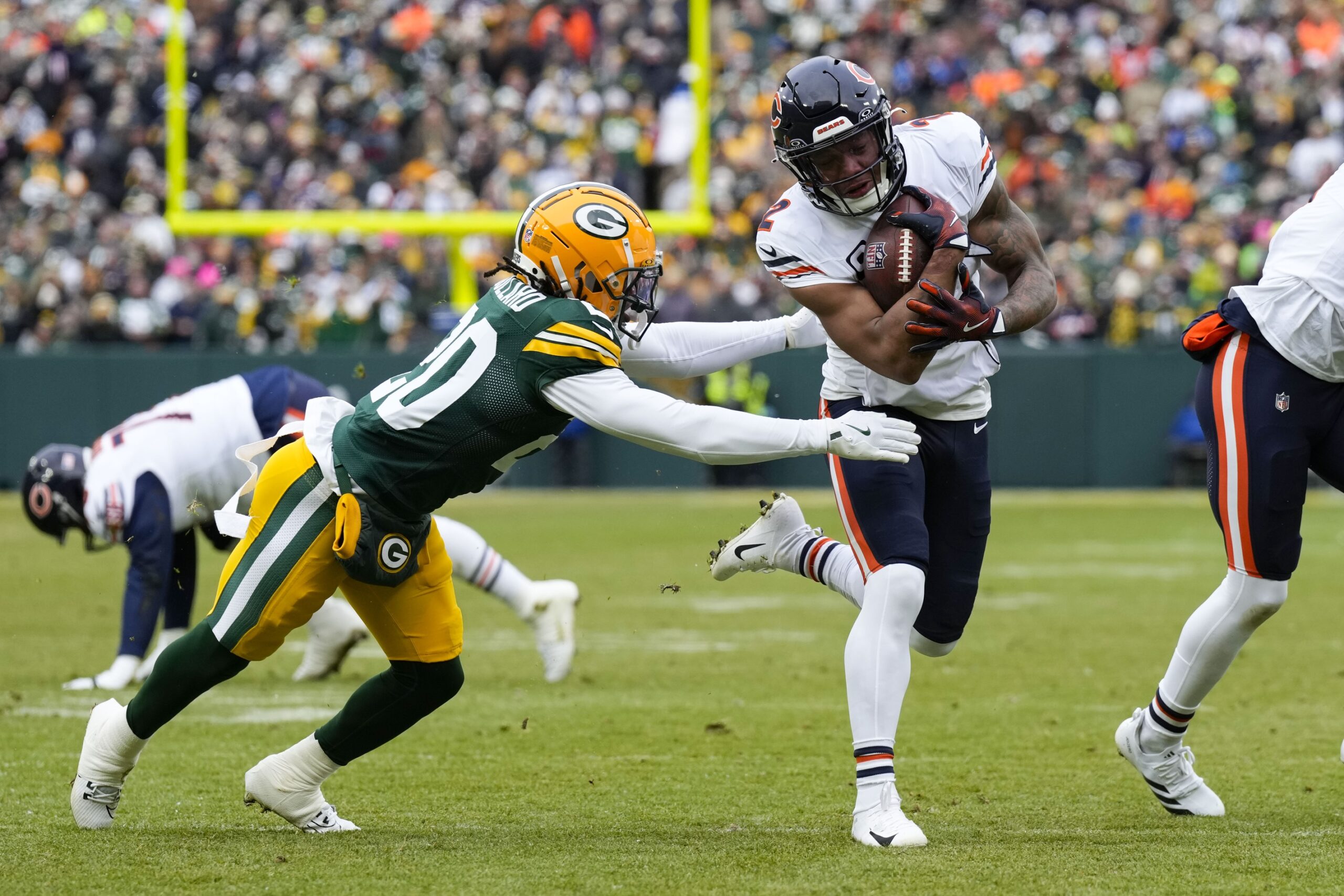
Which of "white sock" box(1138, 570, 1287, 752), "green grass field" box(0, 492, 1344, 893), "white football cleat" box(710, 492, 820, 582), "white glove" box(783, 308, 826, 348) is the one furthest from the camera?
"white football cleat" box(710, 492, 820, 582)

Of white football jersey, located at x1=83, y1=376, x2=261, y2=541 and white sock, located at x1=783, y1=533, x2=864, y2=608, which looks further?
white football jersey, located at x1=83, y1=376, x2=261, y2=541

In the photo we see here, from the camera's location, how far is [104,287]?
16234mm

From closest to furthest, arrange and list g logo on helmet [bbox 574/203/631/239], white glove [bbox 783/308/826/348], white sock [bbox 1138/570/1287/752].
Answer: g logo on helmet [bbox 574/203/631/239], white sock [bbox 1138/570/1287/752], white glove [bbox 783/308/826/348]

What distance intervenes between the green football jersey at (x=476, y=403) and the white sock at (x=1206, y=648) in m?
1.60

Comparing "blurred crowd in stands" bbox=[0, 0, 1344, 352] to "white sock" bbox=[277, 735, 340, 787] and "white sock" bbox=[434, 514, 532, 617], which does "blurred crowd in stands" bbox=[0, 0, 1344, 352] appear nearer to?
"white sock" bbox=[434, 514, 532, 617]

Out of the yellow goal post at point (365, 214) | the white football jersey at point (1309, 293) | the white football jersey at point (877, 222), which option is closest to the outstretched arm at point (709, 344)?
the white football jersey at point (877, 222)

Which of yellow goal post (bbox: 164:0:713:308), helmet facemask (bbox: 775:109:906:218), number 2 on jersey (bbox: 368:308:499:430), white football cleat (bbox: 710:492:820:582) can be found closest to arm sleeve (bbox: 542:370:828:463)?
number 2 on jersey (bbox: 368:308:499:430)

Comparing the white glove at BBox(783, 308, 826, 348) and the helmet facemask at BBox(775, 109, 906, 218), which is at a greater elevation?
the helmet facemask at BBox(775, 109, 906, 218)

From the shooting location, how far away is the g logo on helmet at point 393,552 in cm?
377

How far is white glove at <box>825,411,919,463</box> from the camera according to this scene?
138 inches

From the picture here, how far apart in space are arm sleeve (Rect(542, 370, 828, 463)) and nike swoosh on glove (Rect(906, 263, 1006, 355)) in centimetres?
38

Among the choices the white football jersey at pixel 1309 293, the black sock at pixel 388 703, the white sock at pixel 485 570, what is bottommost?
the white sock at pixel 485 570

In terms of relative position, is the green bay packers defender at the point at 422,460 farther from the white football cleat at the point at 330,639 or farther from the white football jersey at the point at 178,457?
the white football jersey at the point at 178,457

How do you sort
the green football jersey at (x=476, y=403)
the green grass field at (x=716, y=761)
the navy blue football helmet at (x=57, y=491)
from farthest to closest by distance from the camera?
1. the navy blue football helmet at (x=57, y=491)
2. the green football jersey at (x=476, y=403)
3. the green grass field at (x=716, y=761)
